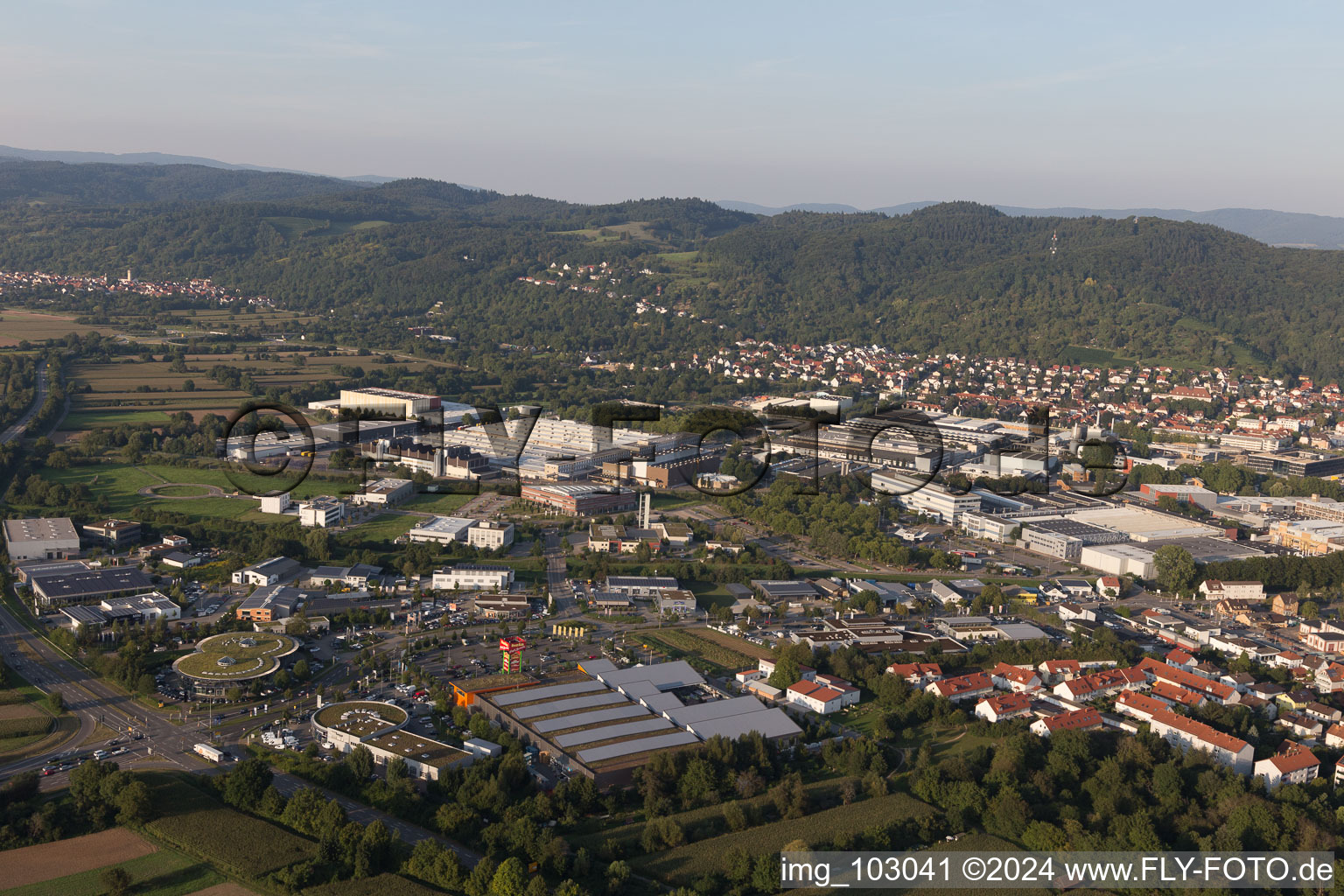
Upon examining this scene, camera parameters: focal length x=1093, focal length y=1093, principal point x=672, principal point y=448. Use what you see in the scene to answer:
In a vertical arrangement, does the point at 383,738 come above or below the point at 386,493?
below

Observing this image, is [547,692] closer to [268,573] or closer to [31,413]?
[268,573]

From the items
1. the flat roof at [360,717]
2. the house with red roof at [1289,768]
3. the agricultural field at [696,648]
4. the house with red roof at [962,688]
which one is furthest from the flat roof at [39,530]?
the house with red roof at [1289,768]

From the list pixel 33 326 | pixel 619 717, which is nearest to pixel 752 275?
pixel 33 326

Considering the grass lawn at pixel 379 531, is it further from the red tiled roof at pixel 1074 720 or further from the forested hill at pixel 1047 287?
the forested hill at pixel 1047 287

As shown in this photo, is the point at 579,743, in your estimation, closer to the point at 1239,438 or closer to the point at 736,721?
the point at 736,721

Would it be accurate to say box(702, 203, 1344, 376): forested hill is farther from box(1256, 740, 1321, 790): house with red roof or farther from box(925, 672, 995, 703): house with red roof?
box(1256, 740, 1321, 790): house with red roof

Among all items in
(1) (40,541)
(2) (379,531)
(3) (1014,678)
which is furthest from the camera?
(2) (379,531)

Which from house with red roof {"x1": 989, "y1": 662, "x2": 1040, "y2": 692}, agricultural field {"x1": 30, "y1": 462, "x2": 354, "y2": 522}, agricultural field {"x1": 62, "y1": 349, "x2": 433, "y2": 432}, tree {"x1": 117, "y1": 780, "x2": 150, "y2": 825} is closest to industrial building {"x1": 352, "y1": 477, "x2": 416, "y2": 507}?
agricultural field {"x1": 30, "y1": 462, "x2": 354, "y2": 522}
